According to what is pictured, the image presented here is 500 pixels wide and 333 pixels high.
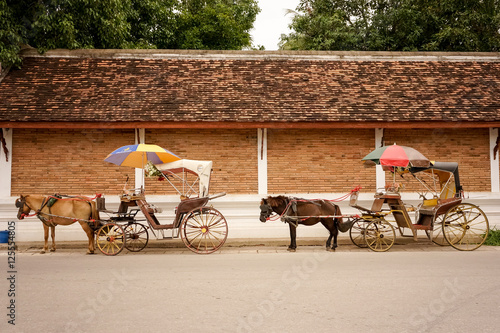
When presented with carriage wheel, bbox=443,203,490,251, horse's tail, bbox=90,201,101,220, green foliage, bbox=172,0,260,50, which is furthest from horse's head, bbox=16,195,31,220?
green foliage, bbox=172,0,260,50

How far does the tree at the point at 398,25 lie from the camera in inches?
795

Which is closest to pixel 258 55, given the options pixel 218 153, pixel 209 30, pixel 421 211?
pixel 218 153

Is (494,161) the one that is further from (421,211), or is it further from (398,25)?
(398,25)

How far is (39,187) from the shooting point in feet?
40.1

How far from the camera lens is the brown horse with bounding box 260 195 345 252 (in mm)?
10094

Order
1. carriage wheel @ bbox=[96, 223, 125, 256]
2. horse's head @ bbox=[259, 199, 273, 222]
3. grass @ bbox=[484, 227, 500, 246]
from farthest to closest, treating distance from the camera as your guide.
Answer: grass @ bbox=[484, 227, 500, 246] → horse's head @ bbox=[259, 199, 273, 222] → carriage wheel @ bbox=[96, 223, 125, 256]

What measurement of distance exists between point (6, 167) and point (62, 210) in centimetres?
327

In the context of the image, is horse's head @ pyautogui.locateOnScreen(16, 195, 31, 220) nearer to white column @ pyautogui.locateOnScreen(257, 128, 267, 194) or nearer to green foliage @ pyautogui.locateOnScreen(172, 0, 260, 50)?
white column @ pyautogui.locateOnScreen(257, 128, 267, 194)

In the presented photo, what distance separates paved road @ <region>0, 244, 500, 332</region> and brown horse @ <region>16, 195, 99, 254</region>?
1.00 m

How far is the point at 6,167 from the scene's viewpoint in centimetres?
1213

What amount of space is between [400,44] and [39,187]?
1837cm

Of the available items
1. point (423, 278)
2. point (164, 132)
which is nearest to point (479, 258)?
point (423, 278)

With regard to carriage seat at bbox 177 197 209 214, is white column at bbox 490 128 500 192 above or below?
above

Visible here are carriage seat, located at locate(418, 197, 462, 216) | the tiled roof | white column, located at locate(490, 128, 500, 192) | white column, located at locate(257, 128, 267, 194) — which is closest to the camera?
carriage seat, located at locate(418, 197, 462, 216)
